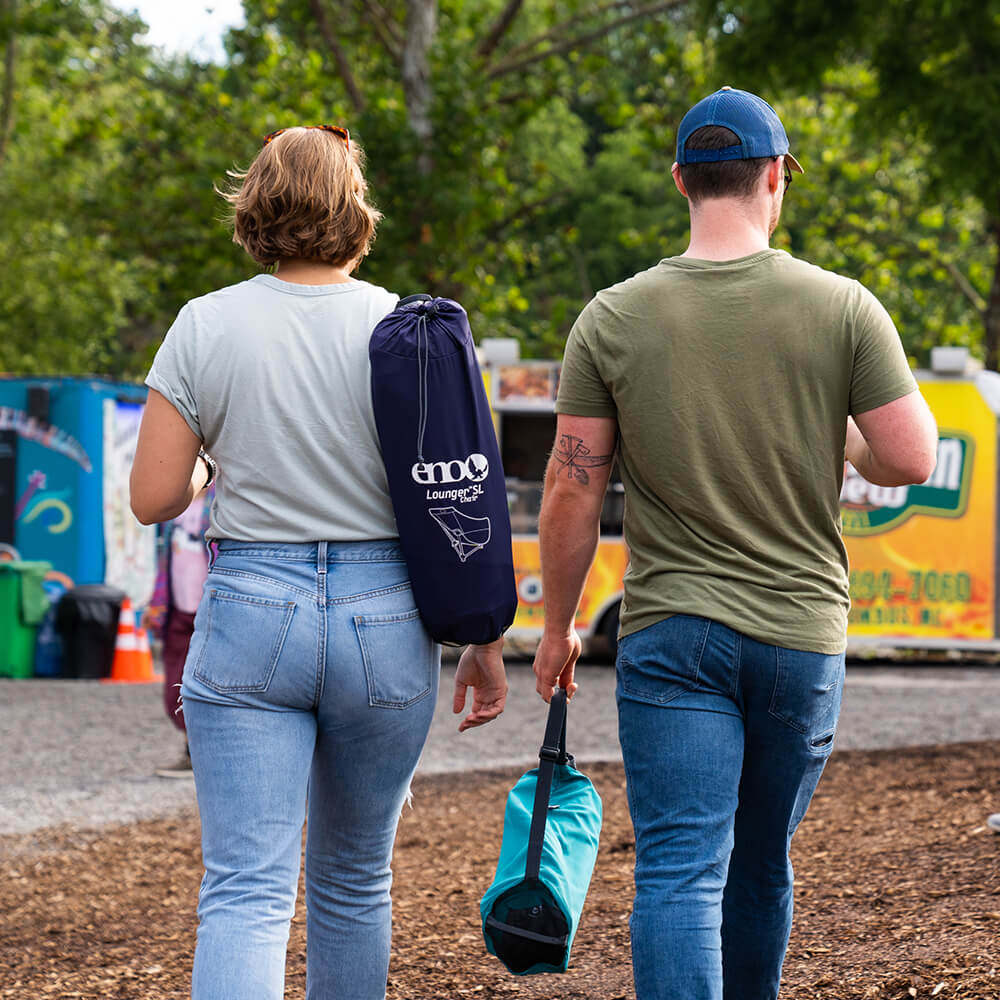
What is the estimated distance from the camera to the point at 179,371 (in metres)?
2.33

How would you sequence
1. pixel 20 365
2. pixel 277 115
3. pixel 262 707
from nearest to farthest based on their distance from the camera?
pixel 262 707, pixel 277 115, pixel 20 365

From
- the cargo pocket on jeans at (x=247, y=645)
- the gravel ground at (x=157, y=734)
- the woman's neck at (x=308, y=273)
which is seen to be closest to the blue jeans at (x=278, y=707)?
the cargo pocket on jeans at (x=247, y=645)

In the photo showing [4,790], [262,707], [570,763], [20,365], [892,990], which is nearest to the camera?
[262,707]

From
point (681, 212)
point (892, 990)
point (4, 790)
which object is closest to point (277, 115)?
point (4, 790)

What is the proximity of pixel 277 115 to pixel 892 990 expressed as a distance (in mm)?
17982

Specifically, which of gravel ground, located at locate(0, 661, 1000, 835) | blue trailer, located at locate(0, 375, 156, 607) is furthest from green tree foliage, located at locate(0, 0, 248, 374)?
gravel ground, located at locate(0, 661, 1000, 835)

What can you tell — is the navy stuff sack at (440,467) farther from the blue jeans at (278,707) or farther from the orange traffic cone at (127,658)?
the orange traffic cone at (127,658)

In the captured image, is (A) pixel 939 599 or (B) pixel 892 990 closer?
(B) pixel 892 990

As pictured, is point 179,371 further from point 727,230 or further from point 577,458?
point 727,230

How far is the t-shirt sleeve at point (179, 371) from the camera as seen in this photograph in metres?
2.32

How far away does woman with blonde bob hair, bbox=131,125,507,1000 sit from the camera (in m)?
2.27

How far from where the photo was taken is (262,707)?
2.28m

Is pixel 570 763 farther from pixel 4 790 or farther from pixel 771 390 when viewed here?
pixel 4 790

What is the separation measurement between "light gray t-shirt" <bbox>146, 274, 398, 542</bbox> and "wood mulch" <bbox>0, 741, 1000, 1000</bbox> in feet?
5.76
